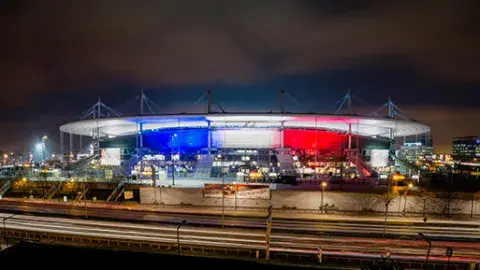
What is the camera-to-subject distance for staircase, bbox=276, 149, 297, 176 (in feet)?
144

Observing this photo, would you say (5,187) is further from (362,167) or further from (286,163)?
(362,167)

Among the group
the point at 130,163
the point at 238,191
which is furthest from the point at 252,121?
the point at 238,191

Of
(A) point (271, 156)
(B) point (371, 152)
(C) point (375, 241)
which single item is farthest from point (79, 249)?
(B) point (371, 152)

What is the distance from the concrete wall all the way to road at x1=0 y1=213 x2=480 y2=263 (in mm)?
7293

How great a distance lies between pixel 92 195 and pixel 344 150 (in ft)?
136

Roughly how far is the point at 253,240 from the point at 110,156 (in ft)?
153

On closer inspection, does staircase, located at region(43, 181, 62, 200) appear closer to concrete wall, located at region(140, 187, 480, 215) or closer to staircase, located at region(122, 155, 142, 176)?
staircase, located at region(122, 155, 142, 176)

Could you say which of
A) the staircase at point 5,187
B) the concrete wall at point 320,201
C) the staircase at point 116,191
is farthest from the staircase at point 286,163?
the staircase at point 5,187

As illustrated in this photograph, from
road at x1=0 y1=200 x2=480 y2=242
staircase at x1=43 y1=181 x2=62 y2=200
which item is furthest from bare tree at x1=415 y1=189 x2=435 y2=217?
staircase at x1=43 y1=181 x2=62 y2=200

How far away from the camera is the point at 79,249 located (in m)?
11.8

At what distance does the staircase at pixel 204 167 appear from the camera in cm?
4384

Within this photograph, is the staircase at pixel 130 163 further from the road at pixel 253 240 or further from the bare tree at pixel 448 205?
the bare tree at pixel 448 205

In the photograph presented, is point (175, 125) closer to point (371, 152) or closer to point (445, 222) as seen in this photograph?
point (371, 152)

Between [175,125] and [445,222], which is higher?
[175,125]
